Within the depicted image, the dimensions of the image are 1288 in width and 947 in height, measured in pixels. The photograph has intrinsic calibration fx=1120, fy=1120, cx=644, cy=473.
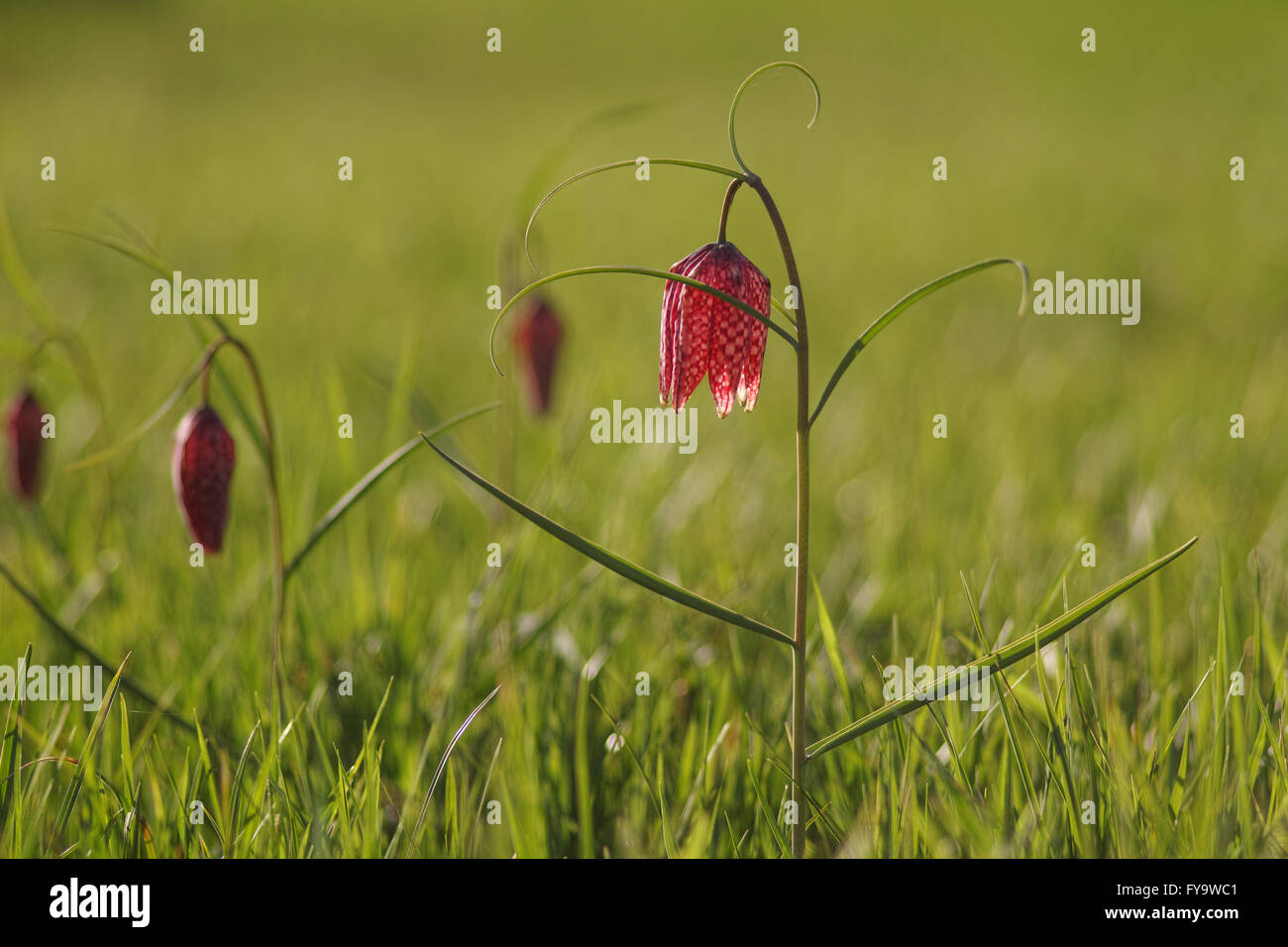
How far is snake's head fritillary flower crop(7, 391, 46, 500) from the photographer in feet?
5.06

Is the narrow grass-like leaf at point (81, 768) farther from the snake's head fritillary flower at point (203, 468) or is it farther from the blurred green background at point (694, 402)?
the snake's head fritillary flower at point (203, 468)

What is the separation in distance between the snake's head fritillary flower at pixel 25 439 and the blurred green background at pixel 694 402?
20cm

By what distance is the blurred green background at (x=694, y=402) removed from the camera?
1318 millimetres

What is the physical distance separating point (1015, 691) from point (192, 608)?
3.92 ft

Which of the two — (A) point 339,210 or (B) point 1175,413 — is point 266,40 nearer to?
(A) point 339,210

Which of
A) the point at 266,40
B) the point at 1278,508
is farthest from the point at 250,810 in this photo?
the point at 266,40

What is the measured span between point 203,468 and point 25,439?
457 millimetres

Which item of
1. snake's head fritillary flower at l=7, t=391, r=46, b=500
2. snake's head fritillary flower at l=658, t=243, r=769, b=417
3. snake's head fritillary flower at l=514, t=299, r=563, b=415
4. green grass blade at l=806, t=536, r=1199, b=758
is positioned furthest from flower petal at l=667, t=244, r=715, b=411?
snake's head fritillary flower at l=7, t=391, r=46, b=500

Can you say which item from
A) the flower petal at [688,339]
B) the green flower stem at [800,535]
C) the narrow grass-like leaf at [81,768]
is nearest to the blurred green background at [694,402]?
the narrow grass-like leaf at [81,768]

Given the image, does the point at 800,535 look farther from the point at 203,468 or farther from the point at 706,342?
the point at 203,468

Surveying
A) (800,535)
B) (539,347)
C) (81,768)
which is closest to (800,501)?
(800,535)

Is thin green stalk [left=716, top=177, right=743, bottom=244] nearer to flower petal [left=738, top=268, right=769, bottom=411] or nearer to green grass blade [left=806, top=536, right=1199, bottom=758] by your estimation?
flower petal [left=738, top=268, right=769, bottom=411]

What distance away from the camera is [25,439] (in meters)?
1.54

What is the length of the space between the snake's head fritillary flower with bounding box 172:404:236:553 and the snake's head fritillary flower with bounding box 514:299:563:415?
621 millimetres
